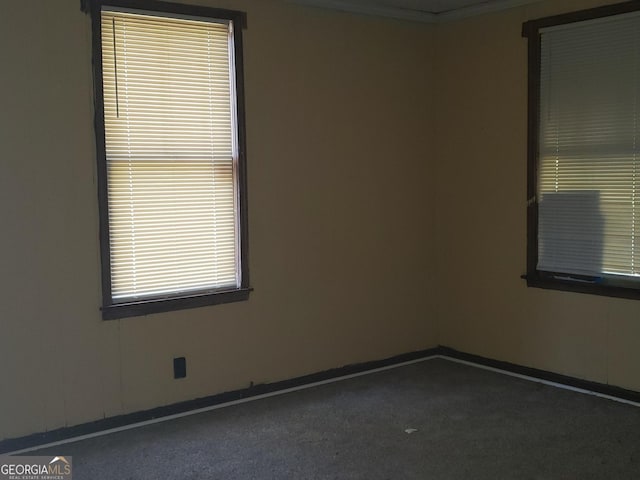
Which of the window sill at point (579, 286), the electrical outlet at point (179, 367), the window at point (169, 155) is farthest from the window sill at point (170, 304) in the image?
the window sill at point (579, 286)

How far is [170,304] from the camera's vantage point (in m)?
4.12

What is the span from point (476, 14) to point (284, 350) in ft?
9.01

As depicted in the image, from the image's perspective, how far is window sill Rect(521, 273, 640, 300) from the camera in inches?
167

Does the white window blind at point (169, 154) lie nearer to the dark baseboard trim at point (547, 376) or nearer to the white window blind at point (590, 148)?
the dark baseboard trim at point (547, 376)

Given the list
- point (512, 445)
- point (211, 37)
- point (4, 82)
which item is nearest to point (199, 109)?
point (211, 37)

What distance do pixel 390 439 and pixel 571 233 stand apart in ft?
6.12

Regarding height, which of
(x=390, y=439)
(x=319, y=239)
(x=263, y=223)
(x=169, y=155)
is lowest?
(x=390, y=439)

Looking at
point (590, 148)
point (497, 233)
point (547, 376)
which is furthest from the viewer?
point (497, 233)

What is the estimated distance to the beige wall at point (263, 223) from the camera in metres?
3.65

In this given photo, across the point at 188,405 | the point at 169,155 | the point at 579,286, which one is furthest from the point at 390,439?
the point at 169,155

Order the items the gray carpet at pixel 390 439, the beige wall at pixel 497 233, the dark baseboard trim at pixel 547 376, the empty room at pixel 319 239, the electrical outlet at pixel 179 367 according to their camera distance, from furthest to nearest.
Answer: the beige wall at pixel 497 233, the dark baseboard trim at pixel 547 376, the electrical outlet at pixel 179 367, the empty room at pixel 319 239, the gray carpet at pixel 390 439

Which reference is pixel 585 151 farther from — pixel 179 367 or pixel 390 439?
pixel 179 367

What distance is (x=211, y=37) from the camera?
4219mm

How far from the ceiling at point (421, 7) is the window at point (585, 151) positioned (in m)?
0.35
